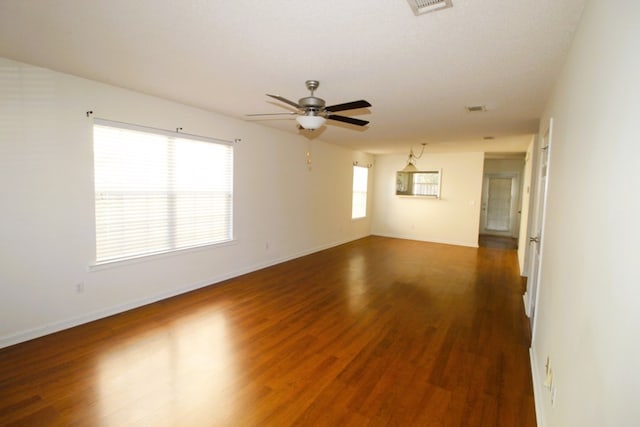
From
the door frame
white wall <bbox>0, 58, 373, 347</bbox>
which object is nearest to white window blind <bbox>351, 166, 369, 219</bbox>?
white wall <bbox>0, 58, 373, 347</bbox>

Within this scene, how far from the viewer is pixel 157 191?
3902 mm

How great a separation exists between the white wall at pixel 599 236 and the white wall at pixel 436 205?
21.4ft

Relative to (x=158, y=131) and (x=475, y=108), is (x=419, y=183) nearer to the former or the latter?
(x=475, y=108)

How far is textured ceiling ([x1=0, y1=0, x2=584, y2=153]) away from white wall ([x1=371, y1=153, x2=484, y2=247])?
4.60 m

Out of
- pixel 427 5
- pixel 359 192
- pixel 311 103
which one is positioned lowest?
pixel 359 192

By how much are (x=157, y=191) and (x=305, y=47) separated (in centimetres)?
271

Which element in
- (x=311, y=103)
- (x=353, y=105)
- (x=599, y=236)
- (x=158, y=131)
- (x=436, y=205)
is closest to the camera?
(x=599, y=236)

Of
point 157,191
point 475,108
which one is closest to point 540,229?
point 475,108

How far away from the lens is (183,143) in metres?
4.17

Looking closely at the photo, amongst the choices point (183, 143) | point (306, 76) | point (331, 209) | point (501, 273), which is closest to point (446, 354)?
point (306, 76)

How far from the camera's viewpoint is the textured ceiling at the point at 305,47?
1841 mm

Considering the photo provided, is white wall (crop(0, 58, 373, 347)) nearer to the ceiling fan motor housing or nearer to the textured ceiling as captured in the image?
the textured ceiling

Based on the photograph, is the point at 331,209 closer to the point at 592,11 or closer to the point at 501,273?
the point at 501,273

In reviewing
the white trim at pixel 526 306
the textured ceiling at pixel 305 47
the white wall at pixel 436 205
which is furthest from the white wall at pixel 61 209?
the white wall at pixel 436 205
